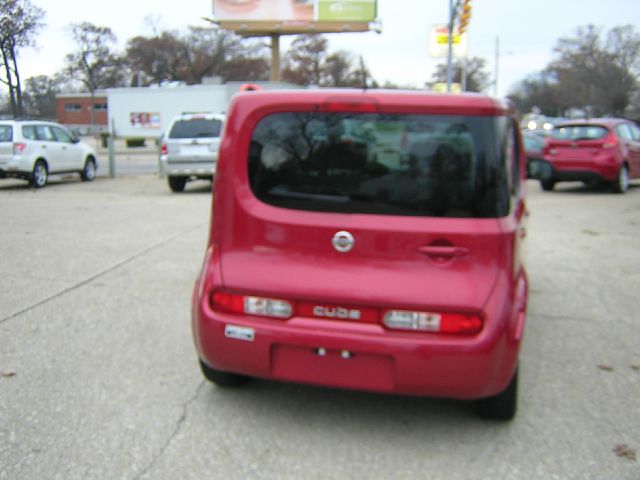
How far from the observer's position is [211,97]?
44281mm

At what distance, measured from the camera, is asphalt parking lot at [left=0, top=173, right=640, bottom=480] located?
304cm

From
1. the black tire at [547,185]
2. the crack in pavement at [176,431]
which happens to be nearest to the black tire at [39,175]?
the black tire at [547,185]

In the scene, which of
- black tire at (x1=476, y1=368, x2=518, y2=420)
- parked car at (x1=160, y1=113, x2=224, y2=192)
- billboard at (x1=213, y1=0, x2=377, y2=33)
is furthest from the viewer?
billboard at (x1=213, y1=0, x2=377, y2=33)

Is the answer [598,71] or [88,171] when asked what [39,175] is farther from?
[598,71]

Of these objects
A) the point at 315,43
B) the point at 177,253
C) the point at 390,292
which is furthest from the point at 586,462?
the point at 315,43

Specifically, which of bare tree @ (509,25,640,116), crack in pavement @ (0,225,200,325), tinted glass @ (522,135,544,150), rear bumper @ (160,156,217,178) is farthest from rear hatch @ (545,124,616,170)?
bare tree @ (509,25,640,116)

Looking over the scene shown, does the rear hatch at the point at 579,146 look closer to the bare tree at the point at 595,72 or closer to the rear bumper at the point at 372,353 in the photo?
the rear bumper at the point at 372,353

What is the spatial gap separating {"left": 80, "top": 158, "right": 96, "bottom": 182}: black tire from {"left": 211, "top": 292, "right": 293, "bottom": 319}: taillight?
1597 centimetres

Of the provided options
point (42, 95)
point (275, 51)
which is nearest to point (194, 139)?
point (275, 51)

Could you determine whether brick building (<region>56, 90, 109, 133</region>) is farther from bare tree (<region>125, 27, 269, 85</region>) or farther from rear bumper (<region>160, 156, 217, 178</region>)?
rear bumper (<region>160, 156, 217, 178</region>)

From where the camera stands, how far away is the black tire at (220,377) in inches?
148

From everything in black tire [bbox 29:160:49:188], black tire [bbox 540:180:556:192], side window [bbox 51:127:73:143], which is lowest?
black tire [bbox 540:180:556:192]

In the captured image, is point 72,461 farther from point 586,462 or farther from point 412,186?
point 586,462

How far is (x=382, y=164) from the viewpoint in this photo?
3.16 metres
